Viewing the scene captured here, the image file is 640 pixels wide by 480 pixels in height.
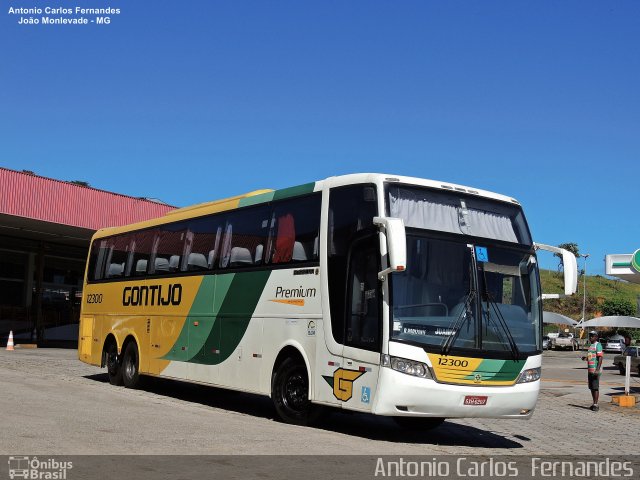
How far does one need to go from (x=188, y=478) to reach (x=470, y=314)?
4955 mm

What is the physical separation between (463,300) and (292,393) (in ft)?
10.6

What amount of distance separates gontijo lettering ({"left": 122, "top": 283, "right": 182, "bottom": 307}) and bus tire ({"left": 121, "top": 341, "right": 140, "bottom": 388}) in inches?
38.4

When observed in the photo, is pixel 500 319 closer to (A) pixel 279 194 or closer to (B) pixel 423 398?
(B) pixel 423 398

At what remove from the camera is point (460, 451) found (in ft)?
34.2

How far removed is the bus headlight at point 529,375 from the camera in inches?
439

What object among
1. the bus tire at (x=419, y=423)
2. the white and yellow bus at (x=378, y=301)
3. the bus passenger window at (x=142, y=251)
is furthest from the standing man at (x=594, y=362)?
the bus passenger window at (x=142, y=251)

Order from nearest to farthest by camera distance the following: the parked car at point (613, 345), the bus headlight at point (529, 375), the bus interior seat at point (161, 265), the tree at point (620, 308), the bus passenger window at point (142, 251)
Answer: the bus headlight at point (529, 375) < the bus interior seat at point (161, 265) < the bus passenger window at point (142, 251) < the parked car at point (613, 345) < the tree at point (620, 308)

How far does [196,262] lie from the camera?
1545cm

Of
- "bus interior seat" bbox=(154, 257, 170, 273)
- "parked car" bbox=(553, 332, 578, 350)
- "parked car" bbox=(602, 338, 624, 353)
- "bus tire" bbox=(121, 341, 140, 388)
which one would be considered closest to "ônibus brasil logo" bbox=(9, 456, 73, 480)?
"bus interior seat" bbox=(154, 257, 170, 273)

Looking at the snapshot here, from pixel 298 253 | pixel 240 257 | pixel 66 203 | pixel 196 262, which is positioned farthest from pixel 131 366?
pixel 66 203

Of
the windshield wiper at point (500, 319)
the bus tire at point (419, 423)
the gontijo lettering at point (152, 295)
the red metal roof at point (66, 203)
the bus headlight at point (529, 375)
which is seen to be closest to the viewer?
the windshield wiper at point (500, 319)

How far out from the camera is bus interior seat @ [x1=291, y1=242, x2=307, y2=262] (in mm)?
12406

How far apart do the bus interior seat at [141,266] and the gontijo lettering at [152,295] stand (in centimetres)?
35

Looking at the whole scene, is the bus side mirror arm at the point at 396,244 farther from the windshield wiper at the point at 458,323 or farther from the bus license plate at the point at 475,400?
the bus license plate at the point at 475,400
